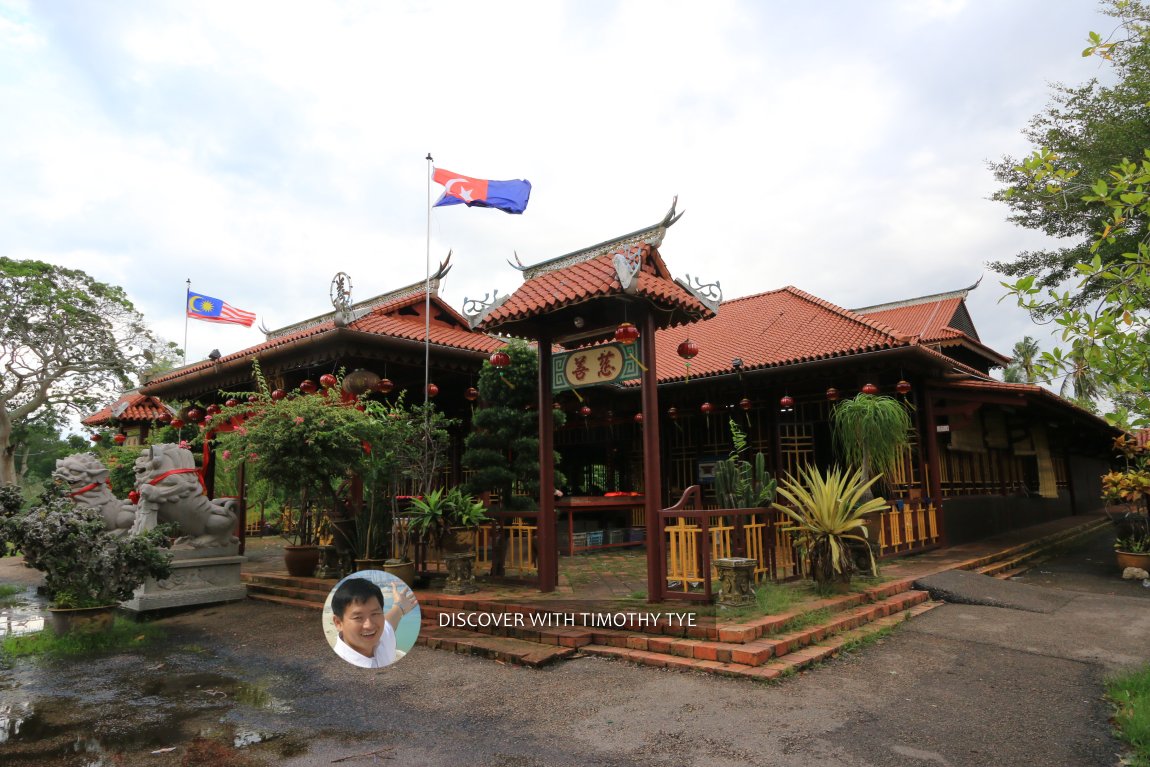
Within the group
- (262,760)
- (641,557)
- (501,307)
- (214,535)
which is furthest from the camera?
(641,557)

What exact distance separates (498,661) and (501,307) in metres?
3.34

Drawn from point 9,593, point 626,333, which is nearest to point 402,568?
point 626,333

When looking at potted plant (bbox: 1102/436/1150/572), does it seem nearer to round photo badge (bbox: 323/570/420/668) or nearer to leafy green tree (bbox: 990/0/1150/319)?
leafy green tree (bbox: 990/0/1150/319)

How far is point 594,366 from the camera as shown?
6664 millimetres

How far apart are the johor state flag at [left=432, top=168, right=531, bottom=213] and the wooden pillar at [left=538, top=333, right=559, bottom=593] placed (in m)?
2.67

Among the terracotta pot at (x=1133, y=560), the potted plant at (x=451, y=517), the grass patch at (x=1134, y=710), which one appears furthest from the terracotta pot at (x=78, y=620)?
the terracotta pot at (x=1133, y=560)

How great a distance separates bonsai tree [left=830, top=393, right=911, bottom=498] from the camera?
8.25 metres

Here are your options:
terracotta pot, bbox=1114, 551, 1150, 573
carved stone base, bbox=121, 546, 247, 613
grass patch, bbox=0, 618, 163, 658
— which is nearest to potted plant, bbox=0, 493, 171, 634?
grass patch, bbox=0, 618, 163, 658

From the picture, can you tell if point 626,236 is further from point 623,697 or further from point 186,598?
point 186,598

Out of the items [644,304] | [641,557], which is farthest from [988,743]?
[641,557]

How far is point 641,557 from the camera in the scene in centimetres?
1030

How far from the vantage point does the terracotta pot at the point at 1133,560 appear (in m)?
8.52

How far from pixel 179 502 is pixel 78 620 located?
6.86 ft

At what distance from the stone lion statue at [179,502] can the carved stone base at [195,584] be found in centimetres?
17
